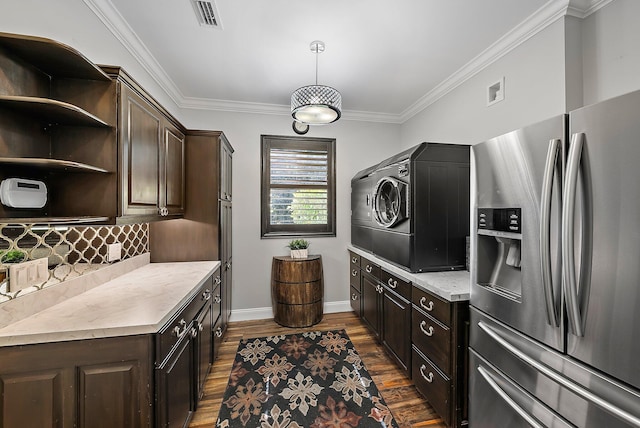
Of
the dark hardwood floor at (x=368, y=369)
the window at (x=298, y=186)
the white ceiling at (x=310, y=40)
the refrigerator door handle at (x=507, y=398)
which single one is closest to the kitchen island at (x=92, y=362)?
the dark hardwood floor at (x=368, y=369)

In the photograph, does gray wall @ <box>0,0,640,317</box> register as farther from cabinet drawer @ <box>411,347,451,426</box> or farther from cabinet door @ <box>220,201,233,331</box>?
cabinet drawer @ <box>411,347,451,426</box>

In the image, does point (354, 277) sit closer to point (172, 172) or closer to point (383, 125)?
point (383, 125)

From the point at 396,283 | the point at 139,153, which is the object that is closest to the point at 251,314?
the point at 396,283

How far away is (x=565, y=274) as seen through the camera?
3.27ft

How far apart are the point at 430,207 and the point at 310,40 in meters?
1.65

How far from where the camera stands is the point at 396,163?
229 centimetres

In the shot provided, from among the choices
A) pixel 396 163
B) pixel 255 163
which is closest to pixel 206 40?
pixel 255 163

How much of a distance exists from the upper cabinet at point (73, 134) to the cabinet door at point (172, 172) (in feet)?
0.70

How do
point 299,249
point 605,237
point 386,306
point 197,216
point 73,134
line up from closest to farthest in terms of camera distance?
point 605,237 → point 73,134 → point 386,306 → point 197,216 → point 299,249

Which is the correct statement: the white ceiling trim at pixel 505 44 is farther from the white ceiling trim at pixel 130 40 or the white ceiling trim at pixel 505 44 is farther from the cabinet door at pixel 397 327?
the white ceiling trim at pixel 130 40

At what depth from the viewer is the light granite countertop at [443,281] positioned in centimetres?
158

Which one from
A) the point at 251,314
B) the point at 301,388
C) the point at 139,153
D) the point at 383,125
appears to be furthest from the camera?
the point at 383,125

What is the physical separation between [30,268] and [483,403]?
2505 millimetres

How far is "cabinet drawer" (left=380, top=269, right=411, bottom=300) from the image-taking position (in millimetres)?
2062
